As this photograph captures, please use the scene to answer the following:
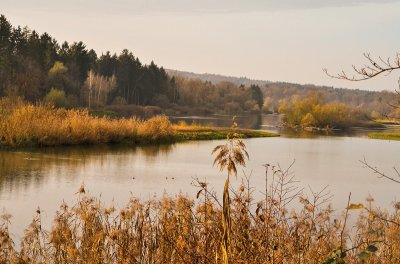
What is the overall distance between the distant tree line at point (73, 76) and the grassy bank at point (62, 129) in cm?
1189

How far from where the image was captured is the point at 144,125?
107ft

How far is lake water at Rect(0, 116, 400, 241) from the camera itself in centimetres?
1362

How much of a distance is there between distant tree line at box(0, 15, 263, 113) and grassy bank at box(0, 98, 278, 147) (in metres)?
11.9

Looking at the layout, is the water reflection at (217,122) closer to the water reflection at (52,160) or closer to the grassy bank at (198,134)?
the grassy bank at (198,134)

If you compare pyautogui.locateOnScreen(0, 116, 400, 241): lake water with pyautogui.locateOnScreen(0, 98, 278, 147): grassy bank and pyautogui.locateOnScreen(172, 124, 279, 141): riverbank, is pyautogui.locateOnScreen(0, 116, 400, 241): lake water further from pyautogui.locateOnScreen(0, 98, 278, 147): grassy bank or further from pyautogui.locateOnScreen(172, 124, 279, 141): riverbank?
pyautogui.locateOnScreen(172, 124, 279, 141): riverbank

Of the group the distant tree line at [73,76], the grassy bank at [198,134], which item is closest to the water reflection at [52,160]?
the grassy bank at [198,134]

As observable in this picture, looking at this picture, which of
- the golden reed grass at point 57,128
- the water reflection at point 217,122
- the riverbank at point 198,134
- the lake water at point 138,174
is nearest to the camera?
the lake water at point 138,174

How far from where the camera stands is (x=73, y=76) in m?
71.7

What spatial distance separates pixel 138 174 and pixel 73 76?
56118 mm

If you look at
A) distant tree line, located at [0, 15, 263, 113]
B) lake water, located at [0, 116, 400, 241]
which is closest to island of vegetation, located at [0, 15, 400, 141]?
distant tree line, located at [0, 15, 263, 113]

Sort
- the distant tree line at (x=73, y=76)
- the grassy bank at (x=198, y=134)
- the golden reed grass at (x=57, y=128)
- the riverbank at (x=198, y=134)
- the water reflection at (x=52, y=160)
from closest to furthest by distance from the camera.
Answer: the water reflection at (x=52, y=160) < the golden reed grass at (x=57, y=128) < the riverbank at (x=198, y=134) < the grassy bank at (x=198, y=134) < the distant tree line at (x=73, y=76)

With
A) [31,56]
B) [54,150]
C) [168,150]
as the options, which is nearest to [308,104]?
[31,56]

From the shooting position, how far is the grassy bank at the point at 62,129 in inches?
992

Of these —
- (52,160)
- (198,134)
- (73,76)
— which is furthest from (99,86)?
(52,160)
